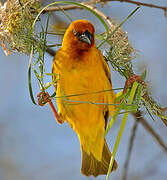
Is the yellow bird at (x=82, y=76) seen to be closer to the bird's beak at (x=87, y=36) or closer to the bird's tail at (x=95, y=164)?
the bird's beak at (x=87, y=36)

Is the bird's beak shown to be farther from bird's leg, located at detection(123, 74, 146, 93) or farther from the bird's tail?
the bird's tail

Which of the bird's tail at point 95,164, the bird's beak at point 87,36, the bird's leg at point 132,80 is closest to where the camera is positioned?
the bird's leg at point 132,80

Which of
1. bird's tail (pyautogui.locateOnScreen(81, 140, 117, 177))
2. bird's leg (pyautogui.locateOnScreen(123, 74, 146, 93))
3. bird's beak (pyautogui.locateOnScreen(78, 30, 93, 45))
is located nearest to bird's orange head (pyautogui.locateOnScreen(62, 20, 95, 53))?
bird's beak (pyautogui.locateOnScreen(78, 30, 93, 45))

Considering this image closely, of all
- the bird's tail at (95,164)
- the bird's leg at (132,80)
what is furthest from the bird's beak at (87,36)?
the bird's tail at (95,164)

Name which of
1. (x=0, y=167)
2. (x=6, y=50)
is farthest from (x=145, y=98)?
(x=0, y=167)

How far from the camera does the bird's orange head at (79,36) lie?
1560 millimetres

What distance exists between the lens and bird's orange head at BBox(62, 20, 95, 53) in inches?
61.4

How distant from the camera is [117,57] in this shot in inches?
55.4

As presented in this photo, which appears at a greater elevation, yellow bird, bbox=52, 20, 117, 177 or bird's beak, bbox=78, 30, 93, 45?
bird's beak, bbox=78, 30, 93, 45

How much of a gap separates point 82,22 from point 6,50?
1.33 feet

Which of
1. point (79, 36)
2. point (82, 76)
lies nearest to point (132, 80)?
point (82, 76)

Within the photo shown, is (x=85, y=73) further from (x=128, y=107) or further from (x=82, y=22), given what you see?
(x=128, y=107)

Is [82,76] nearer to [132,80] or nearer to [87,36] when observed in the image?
[87,36]

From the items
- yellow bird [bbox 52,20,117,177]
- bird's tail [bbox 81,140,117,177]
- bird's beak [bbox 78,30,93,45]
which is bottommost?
bird's tail [bbox 81,140,117,177]
